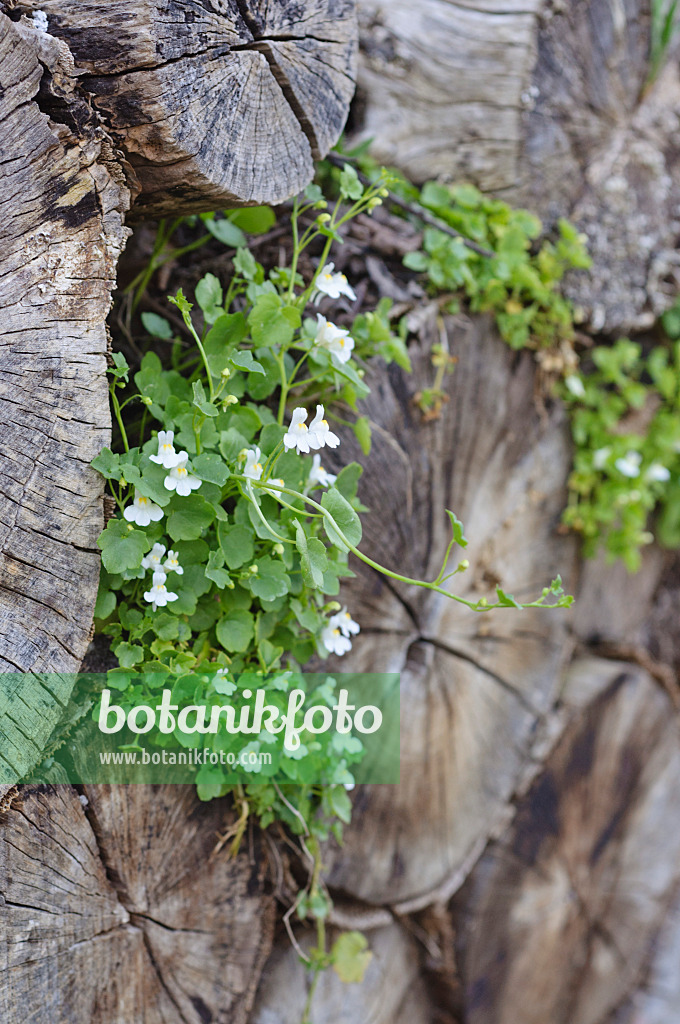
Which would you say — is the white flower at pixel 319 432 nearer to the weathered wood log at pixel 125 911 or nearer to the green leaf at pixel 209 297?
the green leaf at pixel 209 297

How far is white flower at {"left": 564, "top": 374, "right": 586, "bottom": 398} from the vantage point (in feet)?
5.43

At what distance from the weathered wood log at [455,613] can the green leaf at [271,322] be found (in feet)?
1.01

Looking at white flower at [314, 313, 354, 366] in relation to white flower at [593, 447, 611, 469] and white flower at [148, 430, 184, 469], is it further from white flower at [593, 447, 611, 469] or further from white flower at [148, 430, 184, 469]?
white flower at [593, 447, 611, 469]

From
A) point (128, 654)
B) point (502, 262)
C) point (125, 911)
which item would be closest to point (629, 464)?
point (502, 262)

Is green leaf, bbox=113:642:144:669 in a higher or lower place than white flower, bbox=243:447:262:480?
lower

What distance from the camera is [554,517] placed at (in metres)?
1.73

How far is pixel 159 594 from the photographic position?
0.92m

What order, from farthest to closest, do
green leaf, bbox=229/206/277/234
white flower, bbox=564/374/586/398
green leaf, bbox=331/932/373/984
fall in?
white flower, bbox=564/374/586/398 → green leaf, bbox=331/932/373/984 → green leaf, bbox=229/206/277/234

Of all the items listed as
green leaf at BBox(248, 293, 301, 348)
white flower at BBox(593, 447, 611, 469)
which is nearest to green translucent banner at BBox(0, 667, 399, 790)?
green leaf at BBox(248, 293, 301, 348)

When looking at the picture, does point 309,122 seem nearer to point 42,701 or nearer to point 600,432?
point 42,701

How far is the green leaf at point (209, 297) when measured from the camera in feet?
3.35

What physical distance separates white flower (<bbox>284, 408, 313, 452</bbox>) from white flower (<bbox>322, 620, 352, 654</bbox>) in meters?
0.30

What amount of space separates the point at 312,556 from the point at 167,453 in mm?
225

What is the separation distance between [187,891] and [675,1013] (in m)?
1.85
